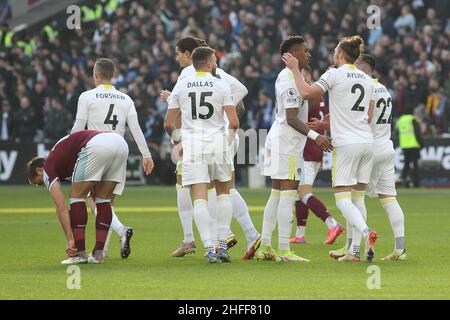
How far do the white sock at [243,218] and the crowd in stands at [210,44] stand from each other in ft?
56.1

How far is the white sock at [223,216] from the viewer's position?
13602 mm

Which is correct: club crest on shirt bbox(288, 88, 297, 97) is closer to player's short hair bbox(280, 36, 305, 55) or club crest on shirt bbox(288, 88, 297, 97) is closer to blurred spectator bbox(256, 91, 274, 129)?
player's short hair bbox(280, 36, 305, 55)

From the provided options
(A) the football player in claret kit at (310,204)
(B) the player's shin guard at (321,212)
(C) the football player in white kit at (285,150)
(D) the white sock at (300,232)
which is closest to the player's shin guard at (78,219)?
(C) the football player in white kit at (285,150)

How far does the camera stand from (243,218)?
1439cm

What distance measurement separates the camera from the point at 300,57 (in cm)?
1347

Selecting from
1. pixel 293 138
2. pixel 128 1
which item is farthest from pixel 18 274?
pixel 128 1

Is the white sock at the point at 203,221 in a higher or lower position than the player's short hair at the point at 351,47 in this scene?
lower

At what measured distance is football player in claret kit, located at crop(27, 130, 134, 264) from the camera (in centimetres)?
1323

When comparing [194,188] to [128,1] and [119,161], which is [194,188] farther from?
[128,1]

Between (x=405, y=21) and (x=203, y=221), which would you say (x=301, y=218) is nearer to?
(x=203, y=221)

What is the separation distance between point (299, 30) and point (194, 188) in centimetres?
2222

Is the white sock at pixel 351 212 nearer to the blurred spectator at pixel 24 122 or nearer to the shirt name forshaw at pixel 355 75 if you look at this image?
the shirt name forshaw at pixel 355 75

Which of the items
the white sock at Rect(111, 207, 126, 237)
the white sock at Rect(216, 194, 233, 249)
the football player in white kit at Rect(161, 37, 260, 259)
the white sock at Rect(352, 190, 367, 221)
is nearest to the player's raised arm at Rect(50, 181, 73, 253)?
the white sock at Rect(111, 207, 126, 237)
